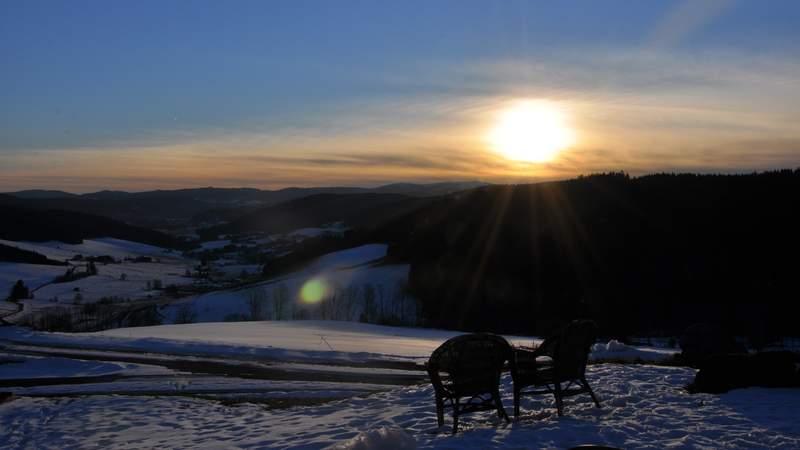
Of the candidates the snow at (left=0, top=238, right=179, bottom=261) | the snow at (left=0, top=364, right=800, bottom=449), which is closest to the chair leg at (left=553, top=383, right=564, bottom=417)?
the snow at (left=0, top=364, right=800, bottom=449)

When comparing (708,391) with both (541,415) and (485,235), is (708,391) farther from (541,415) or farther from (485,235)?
(485,235)

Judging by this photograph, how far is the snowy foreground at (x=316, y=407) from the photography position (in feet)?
23.5

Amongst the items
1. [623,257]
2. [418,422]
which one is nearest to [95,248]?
[623,257]

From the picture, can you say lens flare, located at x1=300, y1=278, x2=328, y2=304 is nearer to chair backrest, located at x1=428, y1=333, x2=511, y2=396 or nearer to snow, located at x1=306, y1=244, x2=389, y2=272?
snow, located at x1=306, y1=244, x2=389, y2=272

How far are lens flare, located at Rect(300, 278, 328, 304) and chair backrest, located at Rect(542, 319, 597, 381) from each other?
164 ft

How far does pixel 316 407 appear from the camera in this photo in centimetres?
1025

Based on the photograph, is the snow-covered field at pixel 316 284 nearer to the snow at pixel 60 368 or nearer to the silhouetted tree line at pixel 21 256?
the snow at pixel 60 368

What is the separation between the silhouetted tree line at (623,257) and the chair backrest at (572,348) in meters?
29.2

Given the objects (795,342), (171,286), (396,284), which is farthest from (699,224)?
(171,286)

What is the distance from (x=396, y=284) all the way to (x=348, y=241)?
37203mm

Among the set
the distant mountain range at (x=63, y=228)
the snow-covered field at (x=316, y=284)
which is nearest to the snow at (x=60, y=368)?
the snow-covered field at (x=316, y=284)

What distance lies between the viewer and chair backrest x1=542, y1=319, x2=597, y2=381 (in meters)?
7.93

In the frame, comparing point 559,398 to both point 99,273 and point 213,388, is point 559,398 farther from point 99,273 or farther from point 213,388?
point 99,273

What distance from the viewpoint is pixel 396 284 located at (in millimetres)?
59906
